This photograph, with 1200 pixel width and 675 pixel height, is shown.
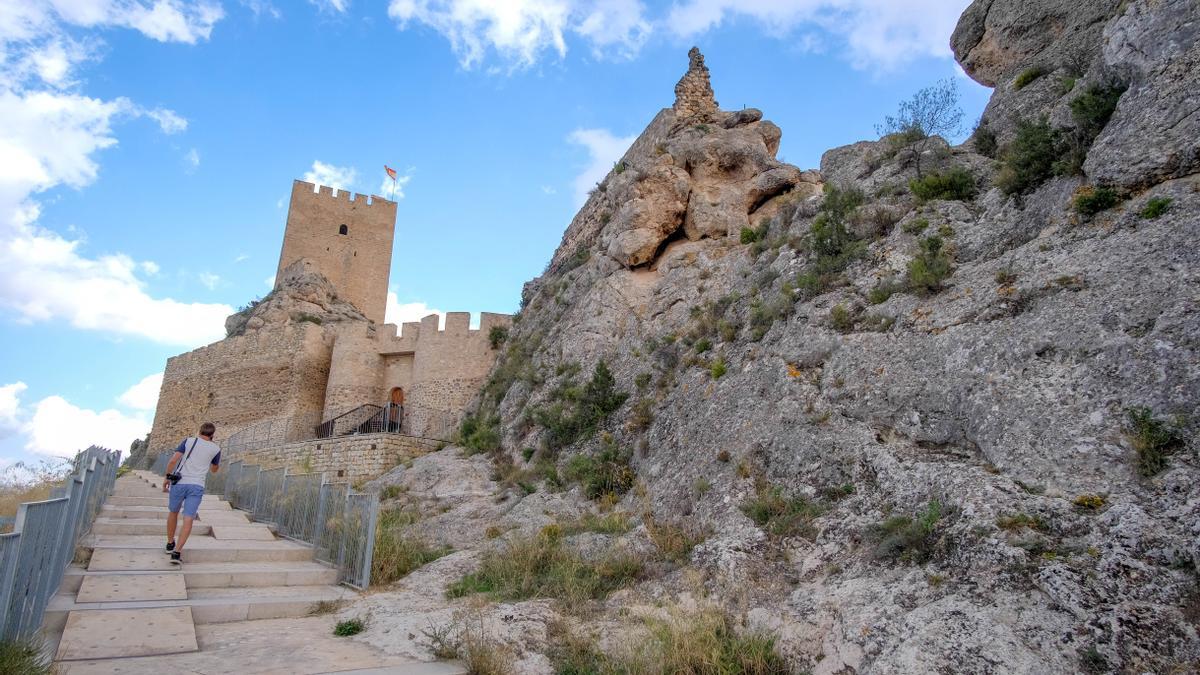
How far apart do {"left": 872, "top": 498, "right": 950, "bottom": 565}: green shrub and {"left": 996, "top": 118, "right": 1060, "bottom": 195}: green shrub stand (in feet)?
18.1

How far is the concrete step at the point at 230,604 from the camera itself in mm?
5820

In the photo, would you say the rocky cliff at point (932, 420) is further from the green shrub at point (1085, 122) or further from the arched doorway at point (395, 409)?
the arched doorway at point (395, 409)

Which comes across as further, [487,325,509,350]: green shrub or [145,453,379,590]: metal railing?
[487,325,509,350]: green shrub

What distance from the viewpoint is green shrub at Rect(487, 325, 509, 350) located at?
71.4 ft

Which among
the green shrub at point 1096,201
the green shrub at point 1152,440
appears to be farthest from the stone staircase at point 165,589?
the green shrub at point 1096,201

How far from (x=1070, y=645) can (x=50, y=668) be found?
21.0 ft

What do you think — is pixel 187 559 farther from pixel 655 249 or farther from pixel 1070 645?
pixel 655 249

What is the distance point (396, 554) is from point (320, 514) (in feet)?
4.43

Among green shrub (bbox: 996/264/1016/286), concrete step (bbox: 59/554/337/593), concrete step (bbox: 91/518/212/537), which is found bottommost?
concrete step (bbox: 59/554/337/593)

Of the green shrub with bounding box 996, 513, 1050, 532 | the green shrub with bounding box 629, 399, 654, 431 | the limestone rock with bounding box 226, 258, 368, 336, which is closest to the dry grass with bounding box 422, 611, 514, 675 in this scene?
the green shrub with bounding box 996, 513, 1050, 532

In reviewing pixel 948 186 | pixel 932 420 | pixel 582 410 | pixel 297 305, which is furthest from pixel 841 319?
pixel 297 305

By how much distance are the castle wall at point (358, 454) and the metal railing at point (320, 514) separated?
162 inches

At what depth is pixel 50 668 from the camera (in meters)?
4.38

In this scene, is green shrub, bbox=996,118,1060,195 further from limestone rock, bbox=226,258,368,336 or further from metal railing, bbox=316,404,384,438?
limestone rock, bbox=226,258,368,336
